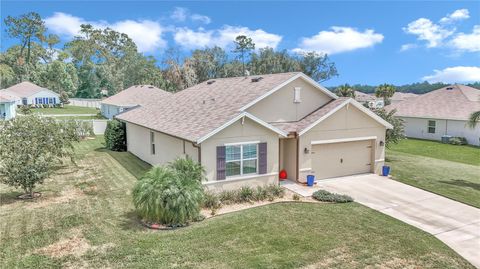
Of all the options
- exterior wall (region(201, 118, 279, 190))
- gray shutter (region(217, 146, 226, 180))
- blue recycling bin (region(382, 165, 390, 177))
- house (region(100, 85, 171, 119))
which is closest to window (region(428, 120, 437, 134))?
blue recycling bin (region(382, 165, 390, 177))

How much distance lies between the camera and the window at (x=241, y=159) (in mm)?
13297

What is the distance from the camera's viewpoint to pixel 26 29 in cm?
7294

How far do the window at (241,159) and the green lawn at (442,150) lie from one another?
54.6 ft

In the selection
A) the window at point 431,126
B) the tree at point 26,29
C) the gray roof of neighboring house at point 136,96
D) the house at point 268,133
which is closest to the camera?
the house at point 268,133

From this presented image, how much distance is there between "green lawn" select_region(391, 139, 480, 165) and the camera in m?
23.2

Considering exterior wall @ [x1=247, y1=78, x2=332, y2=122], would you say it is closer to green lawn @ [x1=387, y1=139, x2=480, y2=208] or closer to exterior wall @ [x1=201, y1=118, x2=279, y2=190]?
A: exterior wall @ [x1=201, y1=118, x2=279, y2=190]

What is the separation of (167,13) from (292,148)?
14.3 metres

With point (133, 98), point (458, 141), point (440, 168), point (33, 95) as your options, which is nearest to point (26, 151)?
point (440, 168)

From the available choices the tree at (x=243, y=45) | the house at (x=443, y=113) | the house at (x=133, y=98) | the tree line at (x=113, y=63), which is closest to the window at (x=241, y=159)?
the house at (x=443, y=113)

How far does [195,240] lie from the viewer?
911cm

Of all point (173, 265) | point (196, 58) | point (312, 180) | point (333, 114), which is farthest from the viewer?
Answer: point (196, 58)

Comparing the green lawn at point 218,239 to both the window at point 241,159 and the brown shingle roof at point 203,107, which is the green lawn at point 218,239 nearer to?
the window at point 241,159

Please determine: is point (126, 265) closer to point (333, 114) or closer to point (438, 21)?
point (333, 114)

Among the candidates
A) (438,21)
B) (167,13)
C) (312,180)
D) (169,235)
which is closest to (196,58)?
(167,13)
